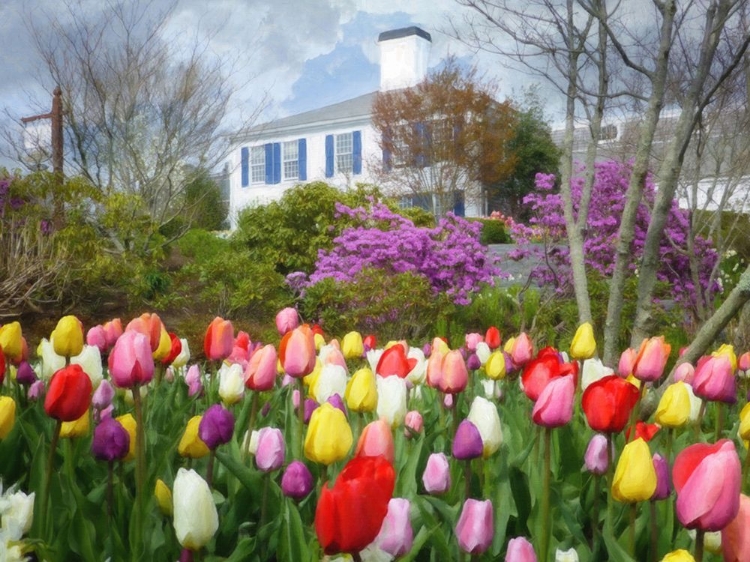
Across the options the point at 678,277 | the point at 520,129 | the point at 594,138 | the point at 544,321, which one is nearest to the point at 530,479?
the point at 594,138

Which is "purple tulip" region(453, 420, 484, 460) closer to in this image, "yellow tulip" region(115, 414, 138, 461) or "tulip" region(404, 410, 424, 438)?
"tulip" region(404, 410, 424, 438)

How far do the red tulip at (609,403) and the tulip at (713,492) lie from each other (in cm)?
36

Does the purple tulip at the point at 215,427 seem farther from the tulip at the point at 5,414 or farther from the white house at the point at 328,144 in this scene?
the white house at the point at 328,144

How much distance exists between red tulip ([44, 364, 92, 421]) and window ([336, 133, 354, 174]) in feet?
80.3

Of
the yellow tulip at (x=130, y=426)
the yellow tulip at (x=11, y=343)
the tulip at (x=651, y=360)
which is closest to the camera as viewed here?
the yellow tulip at (x=130, y=426)

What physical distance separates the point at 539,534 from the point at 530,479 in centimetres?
18

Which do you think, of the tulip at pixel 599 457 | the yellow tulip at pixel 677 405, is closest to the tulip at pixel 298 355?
the tulip at pixel 599 457

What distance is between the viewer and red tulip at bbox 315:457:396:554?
86 centimetres

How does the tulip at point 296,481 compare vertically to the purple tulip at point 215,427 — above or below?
below

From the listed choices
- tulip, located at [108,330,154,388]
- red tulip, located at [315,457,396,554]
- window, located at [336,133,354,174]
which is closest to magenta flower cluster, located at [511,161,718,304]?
tulip, located at [108,330,154,388]

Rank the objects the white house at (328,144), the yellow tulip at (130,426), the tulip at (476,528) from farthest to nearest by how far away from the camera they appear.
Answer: the white house at (328,144), the yellow tulip at (130,426), the tulip at (476,528)

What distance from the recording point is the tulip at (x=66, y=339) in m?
1.93

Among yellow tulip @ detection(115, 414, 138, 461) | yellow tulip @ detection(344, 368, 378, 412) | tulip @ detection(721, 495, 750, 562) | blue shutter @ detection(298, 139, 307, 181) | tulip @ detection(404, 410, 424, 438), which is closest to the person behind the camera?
tulip @ detection(721, 495, 750, 562)

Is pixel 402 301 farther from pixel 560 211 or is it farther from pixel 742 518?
pixel 742 518
